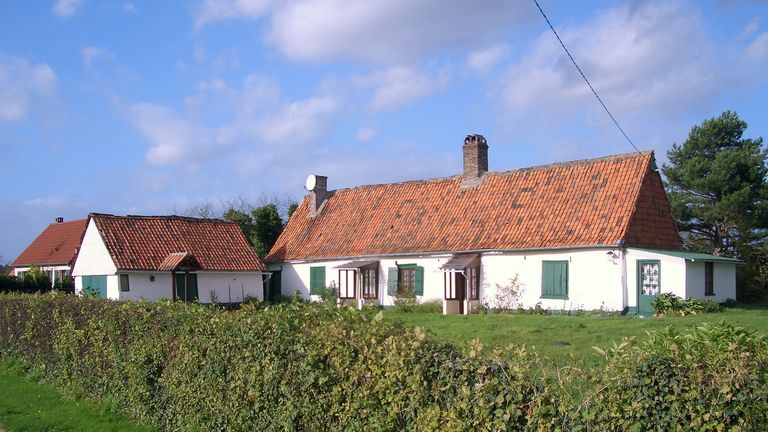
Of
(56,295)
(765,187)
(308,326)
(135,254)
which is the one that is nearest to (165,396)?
(308,326)

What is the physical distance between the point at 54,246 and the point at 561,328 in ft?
144

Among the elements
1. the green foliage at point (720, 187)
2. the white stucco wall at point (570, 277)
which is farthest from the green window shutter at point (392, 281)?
the green foliage at point (720, 187)

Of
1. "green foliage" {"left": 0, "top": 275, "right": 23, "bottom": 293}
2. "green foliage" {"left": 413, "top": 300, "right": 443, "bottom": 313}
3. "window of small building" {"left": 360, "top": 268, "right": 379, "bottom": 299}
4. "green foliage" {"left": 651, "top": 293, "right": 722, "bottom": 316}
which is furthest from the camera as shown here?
"green foliage" {"left": 0, "top": 275, "right": 23, "bottom": 293}

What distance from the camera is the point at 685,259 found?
2184 cm

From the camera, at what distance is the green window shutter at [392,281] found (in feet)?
94.2

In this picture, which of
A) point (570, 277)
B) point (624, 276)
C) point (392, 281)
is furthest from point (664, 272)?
point (392, 281)

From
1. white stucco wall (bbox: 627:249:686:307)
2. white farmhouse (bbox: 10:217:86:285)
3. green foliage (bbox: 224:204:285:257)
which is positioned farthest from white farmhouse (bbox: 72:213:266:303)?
white farmhouse (bbox: 10:217:86:285)

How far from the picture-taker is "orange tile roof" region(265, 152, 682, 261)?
79.3ft

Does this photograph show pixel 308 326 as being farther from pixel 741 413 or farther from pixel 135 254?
pixel 135 254

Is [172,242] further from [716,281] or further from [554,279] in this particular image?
[716,281]

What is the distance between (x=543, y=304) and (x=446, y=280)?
3733mm

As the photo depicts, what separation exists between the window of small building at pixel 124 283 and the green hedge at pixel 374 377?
19.1m

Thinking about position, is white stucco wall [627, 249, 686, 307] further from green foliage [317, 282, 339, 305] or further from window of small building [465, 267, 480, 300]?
green foliage [317, 282, 339, 305]

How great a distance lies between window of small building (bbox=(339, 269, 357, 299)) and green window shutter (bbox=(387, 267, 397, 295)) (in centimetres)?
163
